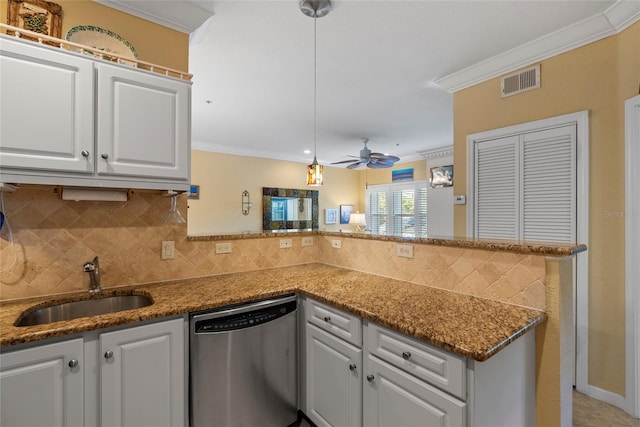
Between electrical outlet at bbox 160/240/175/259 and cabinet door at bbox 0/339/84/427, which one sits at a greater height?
electrical outlet at bbox 160/240/175/259

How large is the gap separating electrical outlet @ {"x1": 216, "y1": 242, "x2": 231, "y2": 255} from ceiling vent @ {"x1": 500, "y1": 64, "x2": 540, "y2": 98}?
2.78 m

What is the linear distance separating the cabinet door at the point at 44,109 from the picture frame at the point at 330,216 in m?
6.34

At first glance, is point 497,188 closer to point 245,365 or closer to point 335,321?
point 335,321

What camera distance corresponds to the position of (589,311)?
227 centimetres

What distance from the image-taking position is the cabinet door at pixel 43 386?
115 centimetres

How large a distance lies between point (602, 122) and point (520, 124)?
1.81 feet

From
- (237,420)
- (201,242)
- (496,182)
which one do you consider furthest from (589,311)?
(201,242)

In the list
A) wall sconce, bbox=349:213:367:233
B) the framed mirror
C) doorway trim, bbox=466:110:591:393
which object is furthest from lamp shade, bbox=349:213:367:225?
doorway trim, bbox=466:110:591:393

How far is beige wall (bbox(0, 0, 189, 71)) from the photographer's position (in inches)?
69.9

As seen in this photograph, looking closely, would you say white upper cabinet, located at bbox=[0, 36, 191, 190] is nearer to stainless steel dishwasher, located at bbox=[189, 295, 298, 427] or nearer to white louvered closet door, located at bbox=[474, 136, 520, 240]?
stainless steel dishwasher, located at bbox=[189, 295, 298, 427]

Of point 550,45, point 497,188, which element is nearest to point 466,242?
point 497,188

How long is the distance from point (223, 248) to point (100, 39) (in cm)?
152

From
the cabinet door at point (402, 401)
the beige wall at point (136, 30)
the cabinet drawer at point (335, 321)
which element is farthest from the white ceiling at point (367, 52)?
the cabinet door at point (402, 401)

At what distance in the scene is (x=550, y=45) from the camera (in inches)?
96.6
